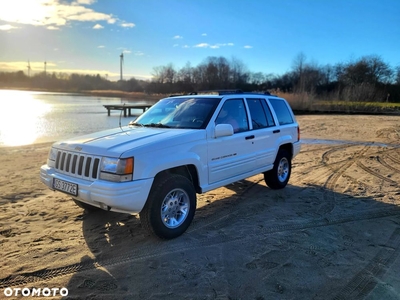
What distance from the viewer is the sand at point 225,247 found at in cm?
314

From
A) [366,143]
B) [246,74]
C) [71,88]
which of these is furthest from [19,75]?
[366,143]

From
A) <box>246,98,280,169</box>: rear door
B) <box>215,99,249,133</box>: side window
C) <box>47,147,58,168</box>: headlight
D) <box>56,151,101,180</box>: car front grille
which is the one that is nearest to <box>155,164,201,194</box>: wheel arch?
<box>215,99,249,133</box>: side window

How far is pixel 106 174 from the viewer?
3.70m

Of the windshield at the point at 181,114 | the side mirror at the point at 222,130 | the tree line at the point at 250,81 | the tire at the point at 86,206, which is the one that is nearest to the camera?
the side mirror at the point at 222,130

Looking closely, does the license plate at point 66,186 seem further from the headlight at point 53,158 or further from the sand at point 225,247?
the sand at point 225,247

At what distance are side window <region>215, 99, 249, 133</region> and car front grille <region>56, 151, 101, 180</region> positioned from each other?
78.6 inches

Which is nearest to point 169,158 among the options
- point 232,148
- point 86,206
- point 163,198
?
point 163,198

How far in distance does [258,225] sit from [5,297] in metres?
3.23

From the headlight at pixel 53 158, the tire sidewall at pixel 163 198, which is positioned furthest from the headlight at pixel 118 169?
the headlight at pixel 53 158

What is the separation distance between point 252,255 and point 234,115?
2430 millimetres

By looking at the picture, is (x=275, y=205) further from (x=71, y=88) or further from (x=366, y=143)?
(x=71, y=88)

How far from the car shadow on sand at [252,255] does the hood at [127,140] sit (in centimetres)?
125

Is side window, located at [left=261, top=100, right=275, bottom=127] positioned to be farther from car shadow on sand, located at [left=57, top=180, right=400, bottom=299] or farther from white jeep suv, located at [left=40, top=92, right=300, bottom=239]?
car shadow on sand, located at [left=57, top=180, right=400, bottom=299]

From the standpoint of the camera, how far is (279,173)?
257 inches
